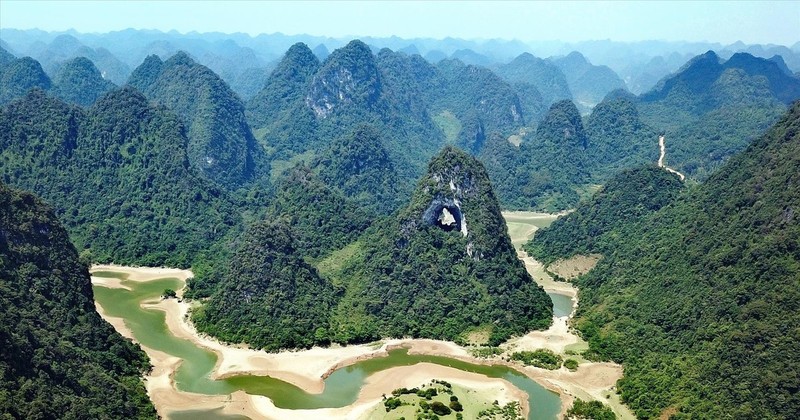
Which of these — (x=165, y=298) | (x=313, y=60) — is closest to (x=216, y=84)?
(x=313, y=60)

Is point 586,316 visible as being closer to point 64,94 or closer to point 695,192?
point 695,192

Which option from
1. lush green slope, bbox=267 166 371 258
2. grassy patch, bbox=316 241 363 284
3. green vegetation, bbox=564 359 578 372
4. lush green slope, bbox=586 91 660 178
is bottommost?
green vegetation, bbox=564 359 578 372

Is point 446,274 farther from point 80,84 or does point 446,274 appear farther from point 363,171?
point 80,84

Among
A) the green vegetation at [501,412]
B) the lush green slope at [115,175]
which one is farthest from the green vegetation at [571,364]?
the lush green slope at [115,175]

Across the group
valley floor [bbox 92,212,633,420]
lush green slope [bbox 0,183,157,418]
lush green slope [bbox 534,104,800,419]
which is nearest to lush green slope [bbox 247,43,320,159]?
valley floor [bbox 92,212,633,420]

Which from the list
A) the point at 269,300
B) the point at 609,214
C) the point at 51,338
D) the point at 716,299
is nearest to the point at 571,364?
the point at 716,299

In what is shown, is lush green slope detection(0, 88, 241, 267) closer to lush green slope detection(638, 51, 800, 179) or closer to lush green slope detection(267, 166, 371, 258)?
lush green slope detection(267, 166, 371, 258)
